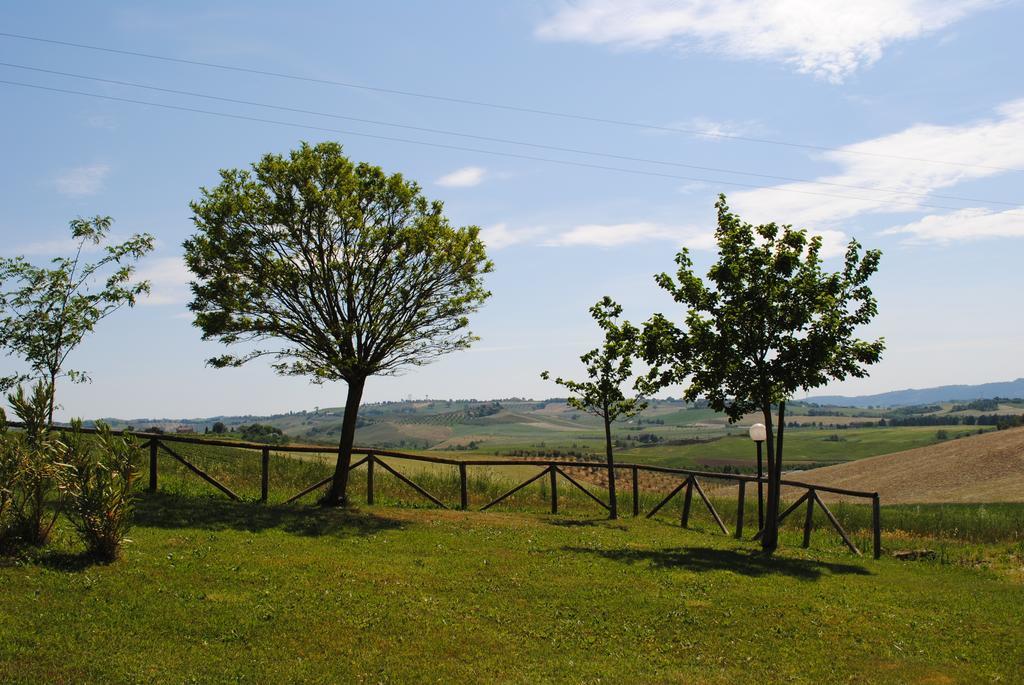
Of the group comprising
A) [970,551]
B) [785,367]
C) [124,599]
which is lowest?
[970,551]

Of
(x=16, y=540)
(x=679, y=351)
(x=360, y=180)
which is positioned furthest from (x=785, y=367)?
(x=16, y=540)

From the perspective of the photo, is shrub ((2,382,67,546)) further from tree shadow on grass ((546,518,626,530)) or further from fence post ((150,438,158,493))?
tree shadow on grass ((546,518,626,530))

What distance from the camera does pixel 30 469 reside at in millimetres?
12094

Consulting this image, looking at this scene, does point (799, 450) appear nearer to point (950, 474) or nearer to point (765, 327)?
point (950, 474)

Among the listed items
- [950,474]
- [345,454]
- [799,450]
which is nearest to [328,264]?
[345,454]

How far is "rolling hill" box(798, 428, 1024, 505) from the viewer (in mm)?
38875

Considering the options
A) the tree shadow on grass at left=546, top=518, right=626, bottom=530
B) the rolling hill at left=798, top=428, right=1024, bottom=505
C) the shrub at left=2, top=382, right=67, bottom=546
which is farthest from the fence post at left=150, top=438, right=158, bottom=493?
the rolling hill at left=798, top=428, right=1024, bottom=505

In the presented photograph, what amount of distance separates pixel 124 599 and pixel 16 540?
3005mm

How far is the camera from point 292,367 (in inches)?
914

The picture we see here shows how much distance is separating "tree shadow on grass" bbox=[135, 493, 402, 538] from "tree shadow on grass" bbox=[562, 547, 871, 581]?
18.7 ft

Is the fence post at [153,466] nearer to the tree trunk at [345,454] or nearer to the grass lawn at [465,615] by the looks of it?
the grass lawn at [465,615]

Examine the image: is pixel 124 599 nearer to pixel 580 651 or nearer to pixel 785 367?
pixel 580 651

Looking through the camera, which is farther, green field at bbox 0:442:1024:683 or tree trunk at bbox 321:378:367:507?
tree trunk at bbox 321:378:367:507

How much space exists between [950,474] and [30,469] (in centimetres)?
4814
